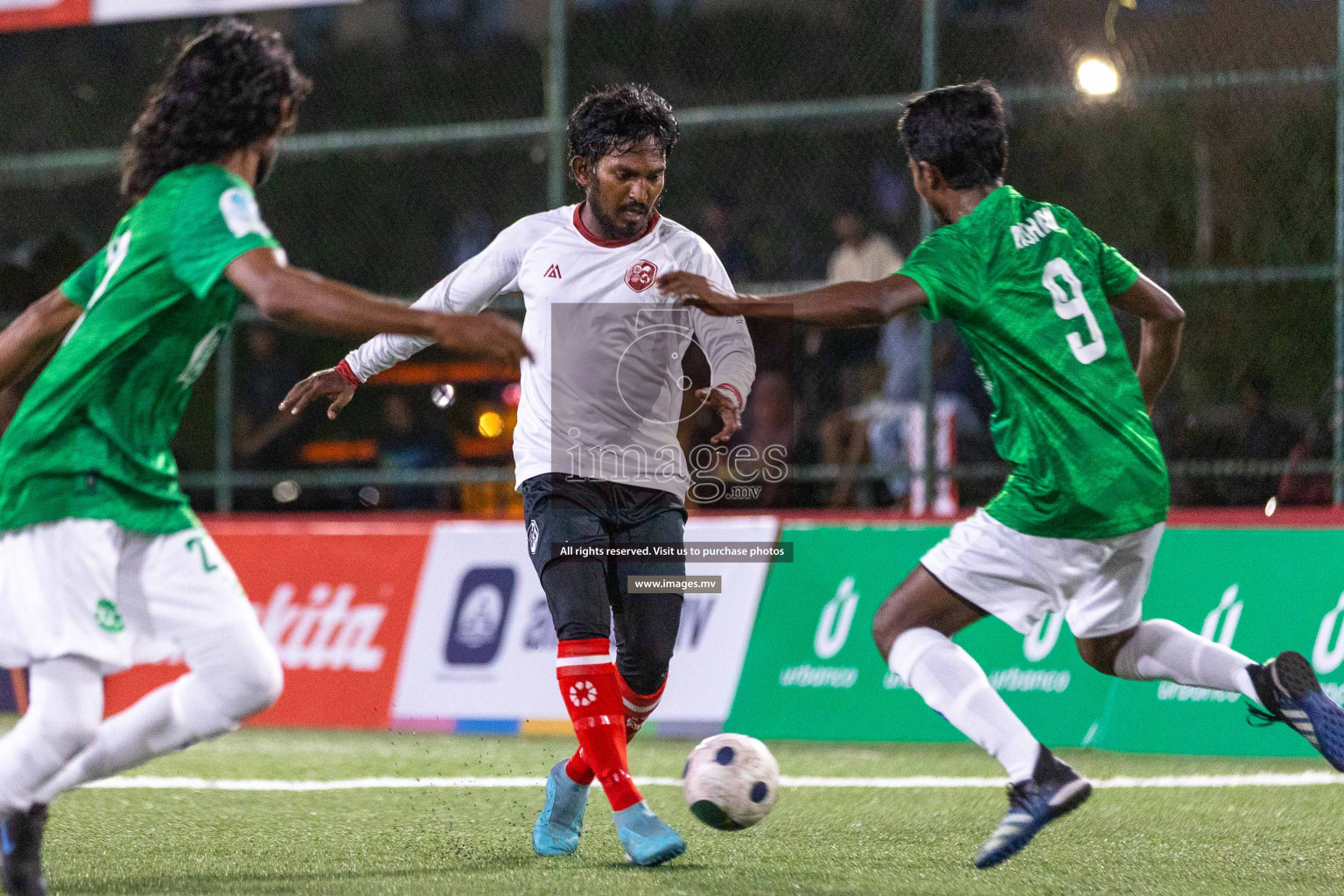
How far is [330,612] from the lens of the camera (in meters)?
9.80

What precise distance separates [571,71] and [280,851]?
1474 centimetres

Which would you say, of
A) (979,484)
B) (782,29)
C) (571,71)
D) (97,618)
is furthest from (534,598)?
(782,29)

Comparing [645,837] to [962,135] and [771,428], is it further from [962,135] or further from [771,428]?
[771,428]

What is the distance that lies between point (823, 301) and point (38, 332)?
2.09 metres

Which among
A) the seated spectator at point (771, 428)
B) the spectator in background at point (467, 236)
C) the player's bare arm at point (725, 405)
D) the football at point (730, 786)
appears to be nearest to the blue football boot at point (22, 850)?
the football at point (730, 786)

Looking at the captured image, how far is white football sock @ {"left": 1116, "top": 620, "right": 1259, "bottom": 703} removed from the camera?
523cm

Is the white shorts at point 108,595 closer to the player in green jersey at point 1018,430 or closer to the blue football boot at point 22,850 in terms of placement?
the blue football boot at point 22,850

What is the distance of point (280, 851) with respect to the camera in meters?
5.54

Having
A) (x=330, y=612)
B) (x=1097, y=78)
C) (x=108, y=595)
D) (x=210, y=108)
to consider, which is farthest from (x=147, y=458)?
(x=1097, y=78)

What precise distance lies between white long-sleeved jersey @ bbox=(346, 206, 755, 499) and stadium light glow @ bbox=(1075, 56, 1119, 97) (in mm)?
5159

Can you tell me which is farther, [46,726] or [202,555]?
[202,555]

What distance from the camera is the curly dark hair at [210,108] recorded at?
173 inches

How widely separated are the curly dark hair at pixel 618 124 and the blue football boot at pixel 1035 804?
2276mm

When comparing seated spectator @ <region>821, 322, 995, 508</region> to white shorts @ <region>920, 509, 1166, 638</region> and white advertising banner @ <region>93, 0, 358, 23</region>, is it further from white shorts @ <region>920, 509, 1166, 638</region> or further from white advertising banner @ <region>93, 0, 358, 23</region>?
white shorts @ <region>920, 509, 1166, 638</region>
